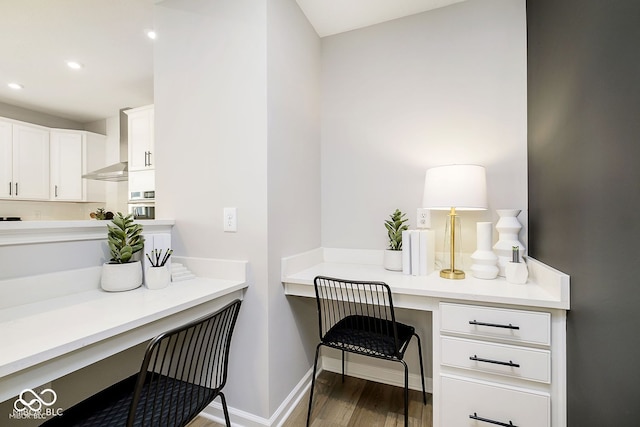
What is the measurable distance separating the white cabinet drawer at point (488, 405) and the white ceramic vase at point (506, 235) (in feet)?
2.03

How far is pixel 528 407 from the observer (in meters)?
1.17

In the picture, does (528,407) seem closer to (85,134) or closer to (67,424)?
(67,424)

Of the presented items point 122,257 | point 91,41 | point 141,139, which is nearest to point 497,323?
point 122,257

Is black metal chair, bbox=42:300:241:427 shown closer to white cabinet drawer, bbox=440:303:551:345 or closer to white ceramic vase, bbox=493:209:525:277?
white cabinet drawer, bbox=440:303:551:345

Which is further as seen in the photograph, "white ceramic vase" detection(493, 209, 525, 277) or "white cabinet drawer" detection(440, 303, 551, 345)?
"white ceramic vase" detection(493, 209, 525, 277)

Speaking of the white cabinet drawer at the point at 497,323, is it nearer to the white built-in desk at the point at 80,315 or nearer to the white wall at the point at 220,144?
the white wall at the point at 220,144

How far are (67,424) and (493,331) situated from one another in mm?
1592

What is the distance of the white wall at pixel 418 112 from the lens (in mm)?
1695

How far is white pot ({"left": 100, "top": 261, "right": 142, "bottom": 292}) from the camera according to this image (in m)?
1.30

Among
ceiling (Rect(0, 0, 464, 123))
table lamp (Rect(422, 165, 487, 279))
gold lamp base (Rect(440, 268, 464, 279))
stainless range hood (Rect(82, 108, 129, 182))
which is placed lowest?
gold lamp base (Rect(440, 268, 464, 279))

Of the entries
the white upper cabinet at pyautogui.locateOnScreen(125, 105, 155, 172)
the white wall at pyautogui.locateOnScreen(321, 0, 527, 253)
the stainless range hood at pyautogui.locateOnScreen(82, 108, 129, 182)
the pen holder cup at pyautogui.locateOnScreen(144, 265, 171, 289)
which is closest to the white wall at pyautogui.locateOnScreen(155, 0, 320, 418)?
the pen holder cup at pyautogui.locateOnScreen(144, 265, 171, 289)

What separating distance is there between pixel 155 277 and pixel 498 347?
1589 mm

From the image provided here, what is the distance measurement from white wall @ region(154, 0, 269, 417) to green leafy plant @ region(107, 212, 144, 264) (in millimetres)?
322

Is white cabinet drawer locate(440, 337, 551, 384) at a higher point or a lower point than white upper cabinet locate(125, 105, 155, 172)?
lower
